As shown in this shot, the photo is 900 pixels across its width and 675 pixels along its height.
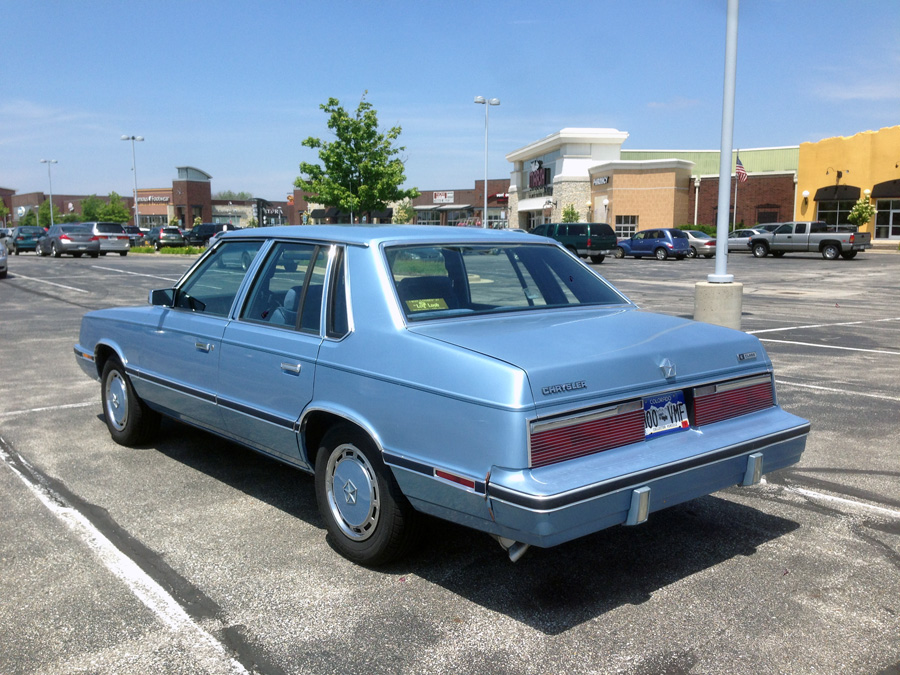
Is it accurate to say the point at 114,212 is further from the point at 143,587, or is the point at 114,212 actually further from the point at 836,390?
the point at 143,587

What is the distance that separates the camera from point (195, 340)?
16.3 ft

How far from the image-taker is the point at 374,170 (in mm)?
40844

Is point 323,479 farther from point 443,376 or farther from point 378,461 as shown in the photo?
point 443,376

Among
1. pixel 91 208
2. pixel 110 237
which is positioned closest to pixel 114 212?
pixel 91 208

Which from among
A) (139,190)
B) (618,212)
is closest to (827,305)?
(618,212)

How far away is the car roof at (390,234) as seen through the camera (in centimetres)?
425

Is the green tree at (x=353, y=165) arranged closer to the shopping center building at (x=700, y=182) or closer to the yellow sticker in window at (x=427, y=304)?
the shopping center building at (x=700, y=182)

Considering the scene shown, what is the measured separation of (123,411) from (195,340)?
1.46m

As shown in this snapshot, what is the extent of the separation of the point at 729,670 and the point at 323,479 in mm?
2073

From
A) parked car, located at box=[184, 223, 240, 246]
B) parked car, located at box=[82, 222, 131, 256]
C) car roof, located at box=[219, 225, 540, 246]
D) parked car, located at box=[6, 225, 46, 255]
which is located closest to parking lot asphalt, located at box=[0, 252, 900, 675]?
car roof, located at box=[219, 225, 540, 246]

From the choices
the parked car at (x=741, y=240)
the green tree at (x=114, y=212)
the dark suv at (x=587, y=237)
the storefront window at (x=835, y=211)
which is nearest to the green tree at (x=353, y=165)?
the dark suv at (x=587, y=237)

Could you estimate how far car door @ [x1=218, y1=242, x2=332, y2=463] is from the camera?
4.15 metres

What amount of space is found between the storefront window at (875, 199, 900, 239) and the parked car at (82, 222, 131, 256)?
4297 cm

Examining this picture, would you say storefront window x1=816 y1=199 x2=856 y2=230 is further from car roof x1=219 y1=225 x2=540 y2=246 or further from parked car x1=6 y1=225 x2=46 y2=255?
car roof x1=219 y1=225 x2=540 y2=246
